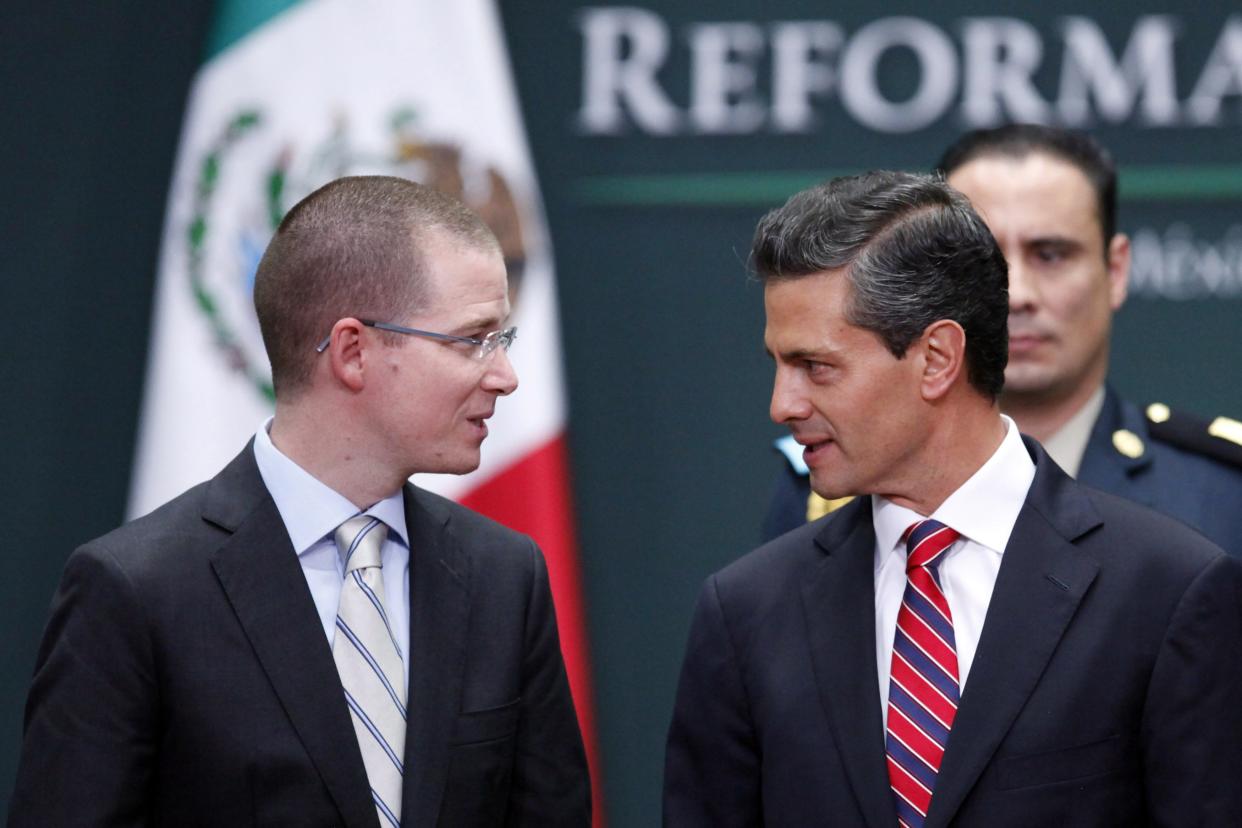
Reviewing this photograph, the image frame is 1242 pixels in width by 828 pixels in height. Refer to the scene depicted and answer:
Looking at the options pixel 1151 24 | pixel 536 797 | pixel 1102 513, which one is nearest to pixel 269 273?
pixel 536 797

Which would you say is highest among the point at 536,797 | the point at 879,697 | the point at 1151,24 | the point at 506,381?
the point at 1151,24

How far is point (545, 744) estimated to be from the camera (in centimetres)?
217

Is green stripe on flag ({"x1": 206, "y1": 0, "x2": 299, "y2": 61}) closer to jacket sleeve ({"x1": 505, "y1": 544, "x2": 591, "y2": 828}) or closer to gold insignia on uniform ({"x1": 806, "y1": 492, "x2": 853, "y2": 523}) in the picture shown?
gold insignia on uniform ({"x1": 806, "y1": 492, "x2": 853, "y2": 523})

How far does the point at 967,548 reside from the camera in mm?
2025

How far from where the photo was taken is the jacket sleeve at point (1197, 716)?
1843 millimetres

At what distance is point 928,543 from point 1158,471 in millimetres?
836

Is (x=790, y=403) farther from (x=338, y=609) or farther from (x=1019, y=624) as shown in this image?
(x=338, y=609)

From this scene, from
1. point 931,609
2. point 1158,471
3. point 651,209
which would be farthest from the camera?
point 651,209

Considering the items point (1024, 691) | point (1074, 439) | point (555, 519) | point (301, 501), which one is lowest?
point (555, 519)

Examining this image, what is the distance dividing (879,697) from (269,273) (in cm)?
93

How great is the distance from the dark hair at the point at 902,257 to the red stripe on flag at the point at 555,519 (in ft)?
5.62

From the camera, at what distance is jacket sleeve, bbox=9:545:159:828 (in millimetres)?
1874

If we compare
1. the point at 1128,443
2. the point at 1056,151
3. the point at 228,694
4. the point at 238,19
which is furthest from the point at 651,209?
the point at 228,694

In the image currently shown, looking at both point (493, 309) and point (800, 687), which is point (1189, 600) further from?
point (493, 309)
